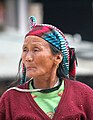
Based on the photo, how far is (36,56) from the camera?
2277mm

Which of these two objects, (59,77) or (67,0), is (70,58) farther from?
(67,0)

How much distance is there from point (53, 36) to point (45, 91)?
0.95 ft

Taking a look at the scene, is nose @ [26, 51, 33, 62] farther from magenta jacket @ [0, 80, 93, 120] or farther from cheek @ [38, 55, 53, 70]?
magenta jacket @ [0, 80, 93, 120]

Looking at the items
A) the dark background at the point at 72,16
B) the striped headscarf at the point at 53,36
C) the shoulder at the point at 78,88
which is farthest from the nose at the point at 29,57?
the dark background at the point at 72,16

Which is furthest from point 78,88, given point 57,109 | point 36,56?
point 36,56

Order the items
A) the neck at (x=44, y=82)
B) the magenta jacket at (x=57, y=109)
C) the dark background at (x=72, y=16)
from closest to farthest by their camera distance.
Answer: the magenta jacket at (x=57, y=109)
the neck at (x=44, y=82)
the dark background at (x=72, y=16)

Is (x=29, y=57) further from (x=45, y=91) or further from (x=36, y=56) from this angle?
(x=45, y=91)

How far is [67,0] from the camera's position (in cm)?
1777

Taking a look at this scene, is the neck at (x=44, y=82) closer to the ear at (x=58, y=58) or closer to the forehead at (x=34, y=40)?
the ear at (x=58, y=58)

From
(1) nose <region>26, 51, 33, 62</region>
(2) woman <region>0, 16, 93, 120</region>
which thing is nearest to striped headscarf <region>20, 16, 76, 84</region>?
(2) woman <region>0, 16, 93, 120</region>

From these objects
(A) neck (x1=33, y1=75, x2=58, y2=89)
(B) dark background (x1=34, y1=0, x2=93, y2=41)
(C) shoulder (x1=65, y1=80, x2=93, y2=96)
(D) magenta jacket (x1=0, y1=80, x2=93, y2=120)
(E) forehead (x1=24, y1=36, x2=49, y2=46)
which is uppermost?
(B) dark background (x1=34, y1=0, x2=93, y2=41)

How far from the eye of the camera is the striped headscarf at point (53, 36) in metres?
2.30

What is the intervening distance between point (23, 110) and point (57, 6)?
16.5 meters

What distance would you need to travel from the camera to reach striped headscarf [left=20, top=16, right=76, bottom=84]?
2.30m
